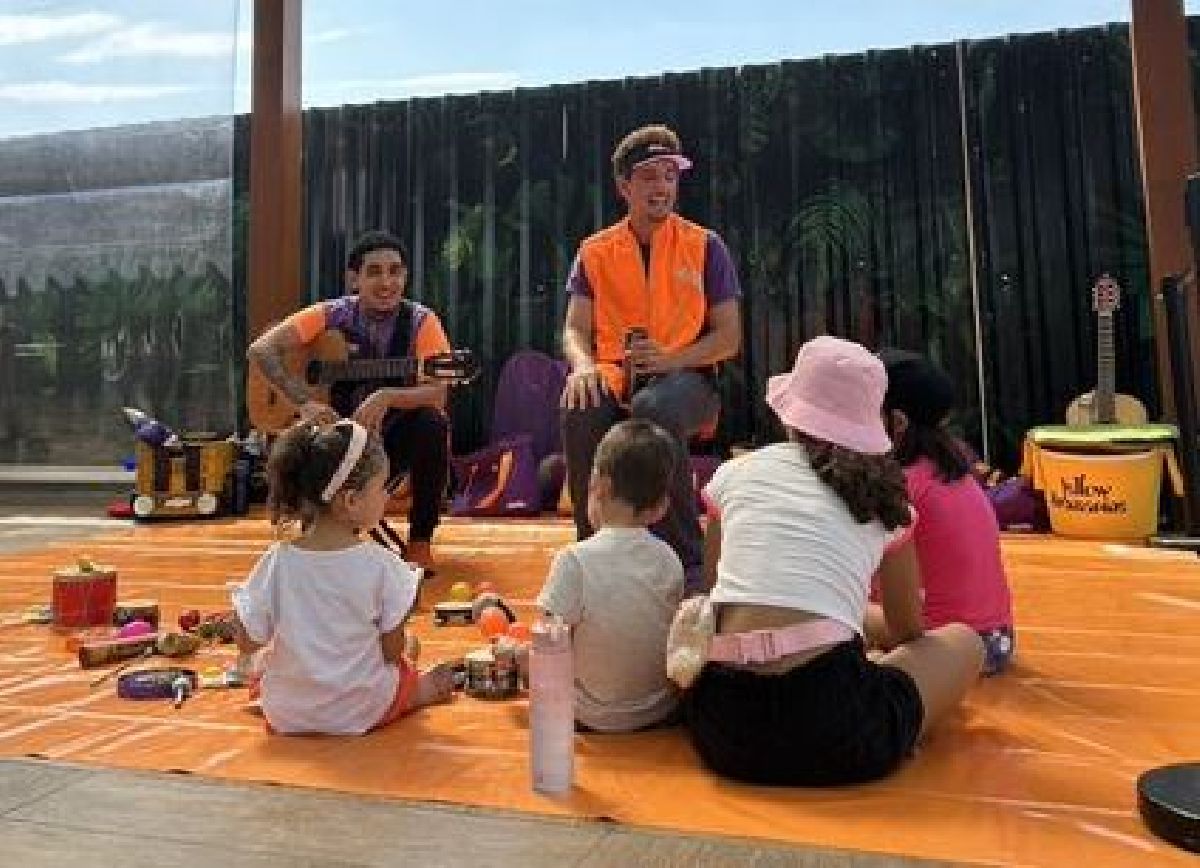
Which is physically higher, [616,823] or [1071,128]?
[1071,128]

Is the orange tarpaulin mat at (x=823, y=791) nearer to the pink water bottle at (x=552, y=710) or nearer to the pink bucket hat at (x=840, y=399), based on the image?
the pink water bottle at (x=552, y=710)

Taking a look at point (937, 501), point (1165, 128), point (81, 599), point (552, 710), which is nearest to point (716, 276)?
point (937, 501)

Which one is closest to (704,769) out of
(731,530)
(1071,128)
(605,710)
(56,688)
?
(605,710)

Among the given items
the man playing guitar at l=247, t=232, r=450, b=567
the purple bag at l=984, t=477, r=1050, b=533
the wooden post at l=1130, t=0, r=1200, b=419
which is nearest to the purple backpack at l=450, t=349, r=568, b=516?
the man playing guitar at l=247, t=232, r=450, b=567

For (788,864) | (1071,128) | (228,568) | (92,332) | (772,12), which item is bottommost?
(788,864)

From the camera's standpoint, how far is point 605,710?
5.01 ft

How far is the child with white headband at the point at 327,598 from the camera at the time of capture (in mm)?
1512

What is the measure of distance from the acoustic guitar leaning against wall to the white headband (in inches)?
144

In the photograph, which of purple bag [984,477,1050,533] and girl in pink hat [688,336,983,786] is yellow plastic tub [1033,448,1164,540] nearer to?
purple bag [984,477,1050,533]

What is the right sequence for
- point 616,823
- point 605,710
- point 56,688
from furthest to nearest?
point 56,688
point 605,710
point 616,823

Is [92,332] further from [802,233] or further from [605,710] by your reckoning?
[605,710]

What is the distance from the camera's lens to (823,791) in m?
1.27

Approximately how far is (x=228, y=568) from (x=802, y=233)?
3494 mm

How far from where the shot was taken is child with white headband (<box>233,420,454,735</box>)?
1.51 meters
